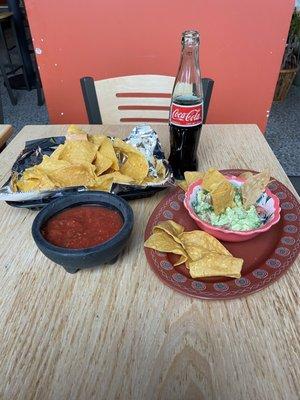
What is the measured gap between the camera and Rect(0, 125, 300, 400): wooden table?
1.44ft

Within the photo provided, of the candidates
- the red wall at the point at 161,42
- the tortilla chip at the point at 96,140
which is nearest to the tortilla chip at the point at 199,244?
the tortilla chip at the point at 96,140

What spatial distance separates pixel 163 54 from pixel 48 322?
1586 mm

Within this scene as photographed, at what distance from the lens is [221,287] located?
0.55 meters

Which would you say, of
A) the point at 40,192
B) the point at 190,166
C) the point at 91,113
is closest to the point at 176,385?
the point at 40,192

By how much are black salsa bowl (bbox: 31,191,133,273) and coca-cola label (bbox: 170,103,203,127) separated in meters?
0.28

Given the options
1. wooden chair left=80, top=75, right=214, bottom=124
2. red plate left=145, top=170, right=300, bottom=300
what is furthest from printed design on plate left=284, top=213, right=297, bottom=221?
wooden chair left=80, top=75, right=214, bottom=124

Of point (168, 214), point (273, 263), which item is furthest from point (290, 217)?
point (168, 214)

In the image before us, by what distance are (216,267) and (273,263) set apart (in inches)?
4.2

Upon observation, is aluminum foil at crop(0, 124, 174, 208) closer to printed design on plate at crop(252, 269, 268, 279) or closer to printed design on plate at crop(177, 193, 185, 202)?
printed design on plate at crop(177, 193, 185, 202)

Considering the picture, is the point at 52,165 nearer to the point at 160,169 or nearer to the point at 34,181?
the point at 34,181

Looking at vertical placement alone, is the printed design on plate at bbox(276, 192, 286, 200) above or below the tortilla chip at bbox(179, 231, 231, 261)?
below

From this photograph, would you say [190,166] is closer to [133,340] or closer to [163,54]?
[133,340]

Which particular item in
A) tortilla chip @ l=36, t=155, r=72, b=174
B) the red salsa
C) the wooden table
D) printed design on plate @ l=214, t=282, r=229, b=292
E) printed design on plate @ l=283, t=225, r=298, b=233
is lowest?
the wooden table

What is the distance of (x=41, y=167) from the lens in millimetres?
720
